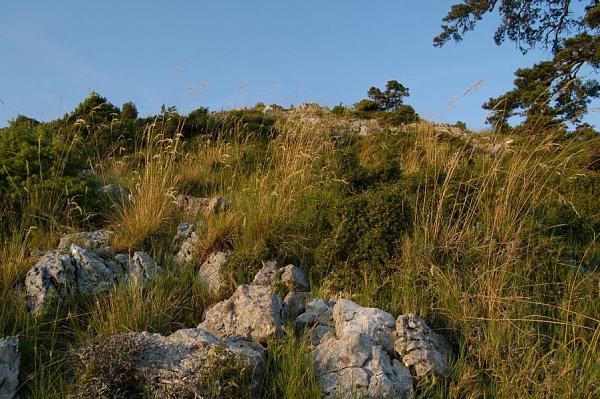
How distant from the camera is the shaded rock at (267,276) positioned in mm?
4445

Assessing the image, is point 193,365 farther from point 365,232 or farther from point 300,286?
point 365,232

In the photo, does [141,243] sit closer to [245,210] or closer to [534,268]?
[245,210]

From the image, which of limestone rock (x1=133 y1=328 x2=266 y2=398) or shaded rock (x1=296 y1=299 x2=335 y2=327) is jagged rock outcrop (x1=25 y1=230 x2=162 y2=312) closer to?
limestone rock (x1=133 y1=328 x2=266 y2=398)

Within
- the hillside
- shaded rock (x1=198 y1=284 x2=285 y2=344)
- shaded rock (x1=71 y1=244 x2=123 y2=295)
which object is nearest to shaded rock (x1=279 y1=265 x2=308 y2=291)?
the hillside

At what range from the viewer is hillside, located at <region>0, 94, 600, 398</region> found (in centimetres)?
314

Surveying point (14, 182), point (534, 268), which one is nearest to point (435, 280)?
point (534, 268)

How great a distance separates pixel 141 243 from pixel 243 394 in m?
2.68

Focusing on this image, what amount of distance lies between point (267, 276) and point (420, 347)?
1619 millimetres

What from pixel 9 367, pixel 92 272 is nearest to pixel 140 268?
pixel 92 272

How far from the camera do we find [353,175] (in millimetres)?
5879

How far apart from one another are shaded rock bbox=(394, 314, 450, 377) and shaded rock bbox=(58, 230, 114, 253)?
2.92 m

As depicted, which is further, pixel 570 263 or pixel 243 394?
pixel 570 263

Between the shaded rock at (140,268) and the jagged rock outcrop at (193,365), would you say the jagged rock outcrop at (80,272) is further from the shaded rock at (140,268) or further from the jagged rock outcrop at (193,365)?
the jagged rock outcrop at (193,365)

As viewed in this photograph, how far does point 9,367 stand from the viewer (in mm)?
3197
